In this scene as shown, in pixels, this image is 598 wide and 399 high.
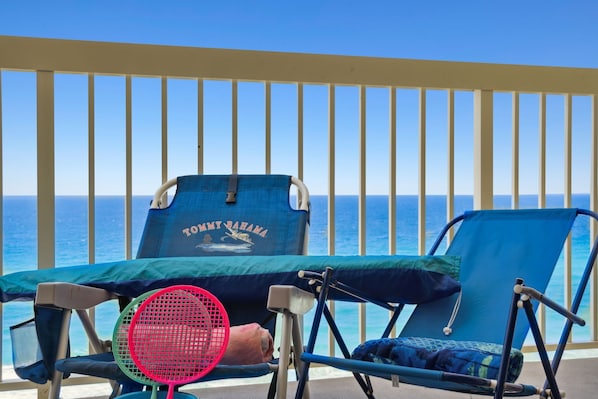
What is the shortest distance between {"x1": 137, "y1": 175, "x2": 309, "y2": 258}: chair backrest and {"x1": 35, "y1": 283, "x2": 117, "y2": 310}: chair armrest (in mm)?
776

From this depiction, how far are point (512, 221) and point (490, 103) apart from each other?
984 mm

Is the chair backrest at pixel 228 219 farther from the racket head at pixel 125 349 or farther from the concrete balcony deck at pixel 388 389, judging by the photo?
the racket head at pixel 125 349

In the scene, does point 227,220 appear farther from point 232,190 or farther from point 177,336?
point 177,336

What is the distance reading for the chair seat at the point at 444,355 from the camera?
1781 mm

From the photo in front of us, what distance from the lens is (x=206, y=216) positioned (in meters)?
2.81

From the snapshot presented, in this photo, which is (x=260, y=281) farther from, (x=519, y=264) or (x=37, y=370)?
(x=519, y=264)

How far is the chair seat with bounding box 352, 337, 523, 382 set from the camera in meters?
1.78

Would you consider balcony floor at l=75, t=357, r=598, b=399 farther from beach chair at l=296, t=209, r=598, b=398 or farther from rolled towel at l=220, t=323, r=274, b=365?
rolled towel at l=220, t=323, r=274, b=365

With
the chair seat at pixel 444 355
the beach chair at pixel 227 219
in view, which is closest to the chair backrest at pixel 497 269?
the chair seat at pixel 444 355

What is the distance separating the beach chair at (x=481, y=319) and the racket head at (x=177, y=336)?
378mm

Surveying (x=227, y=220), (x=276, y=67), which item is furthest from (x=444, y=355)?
(x=276, y=67)

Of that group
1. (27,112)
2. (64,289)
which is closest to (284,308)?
(64,289)

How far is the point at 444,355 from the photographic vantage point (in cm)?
191

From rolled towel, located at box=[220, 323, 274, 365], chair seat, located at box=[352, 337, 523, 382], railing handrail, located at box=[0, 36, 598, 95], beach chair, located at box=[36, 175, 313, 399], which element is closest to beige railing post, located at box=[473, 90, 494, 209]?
railing handrail, located at box=[0, 36, 598, 95]
